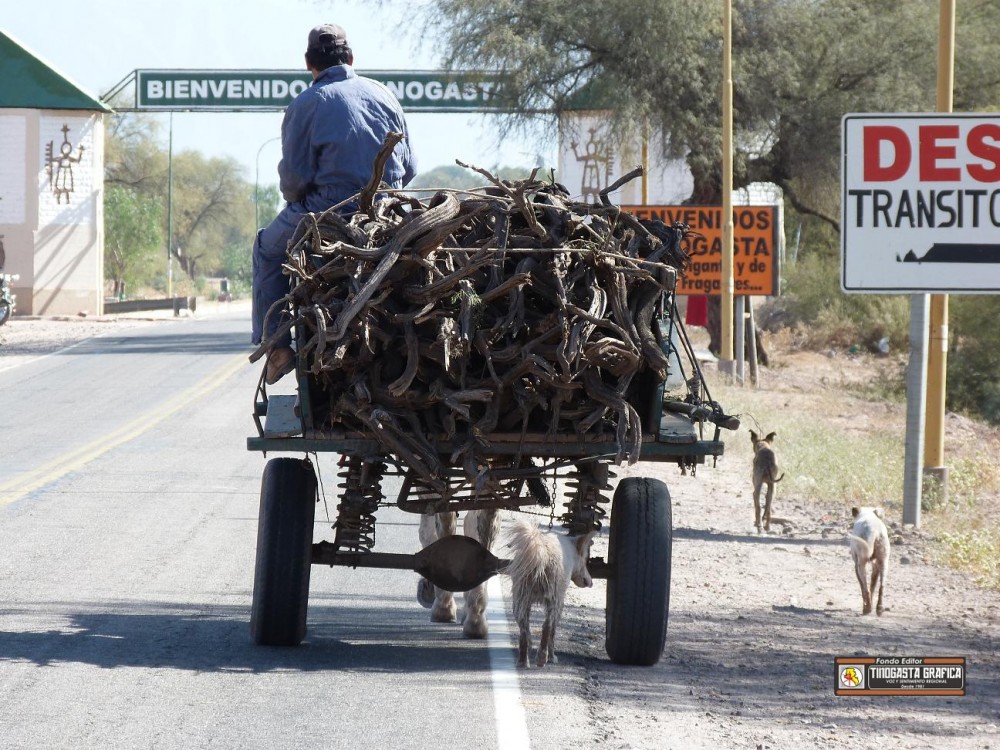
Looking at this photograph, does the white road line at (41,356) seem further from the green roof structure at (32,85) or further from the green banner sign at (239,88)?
the green roof structure at (32,85)

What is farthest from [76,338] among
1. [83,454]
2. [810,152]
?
[83,454]

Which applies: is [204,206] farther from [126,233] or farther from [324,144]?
[324,144]

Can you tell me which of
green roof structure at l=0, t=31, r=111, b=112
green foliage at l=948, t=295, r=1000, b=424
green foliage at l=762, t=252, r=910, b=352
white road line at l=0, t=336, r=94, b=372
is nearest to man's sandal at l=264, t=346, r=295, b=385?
green foliage at l=948, t=295, r=1000, b=424

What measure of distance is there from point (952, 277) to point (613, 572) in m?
4.92

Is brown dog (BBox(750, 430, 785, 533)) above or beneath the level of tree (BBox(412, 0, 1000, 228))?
→ beneath

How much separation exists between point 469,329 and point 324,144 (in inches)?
71.0

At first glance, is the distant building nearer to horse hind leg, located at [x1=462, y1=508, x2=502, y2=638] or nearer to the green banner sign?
the green banner sign

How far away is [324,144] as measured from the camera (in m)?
7.33

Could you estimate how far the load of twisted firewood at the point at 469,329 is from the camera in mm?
6086

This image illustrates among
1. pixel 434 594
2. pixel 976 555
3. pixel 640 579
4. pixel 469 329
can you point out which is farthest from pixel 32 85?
pixel 469 329

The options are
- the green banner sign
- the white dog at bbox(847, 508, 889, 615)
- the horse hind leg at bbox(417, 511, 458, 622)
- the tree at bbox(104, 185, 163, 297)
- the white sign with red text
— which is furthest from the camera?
the tree at bbox(104, 185, 163, 297)

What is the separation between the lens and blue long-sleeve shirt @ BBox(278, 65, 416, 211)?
23.9 ft

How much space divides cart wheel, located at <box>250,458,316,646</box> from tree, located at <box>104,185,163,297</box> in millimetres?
70866

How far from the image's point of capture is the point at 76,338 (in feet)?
121
